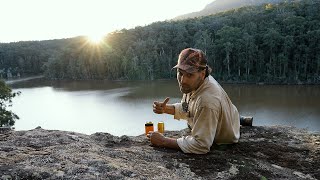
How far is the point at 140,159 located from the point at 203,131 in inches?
24.5

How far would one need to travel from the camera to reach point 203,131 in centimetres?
298

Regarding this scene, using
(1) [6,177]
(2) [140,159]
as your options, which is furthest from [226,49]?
(1) [6,177]

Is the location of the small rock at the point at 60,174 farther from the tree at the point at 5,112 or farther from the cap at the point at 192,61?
the tree at the point at 5,112

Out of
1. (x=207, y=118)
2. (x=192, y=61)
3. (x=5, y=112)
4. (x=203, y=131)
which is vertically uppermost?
(x=192, y=61)

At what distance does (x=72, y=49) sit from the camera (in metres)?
78.8

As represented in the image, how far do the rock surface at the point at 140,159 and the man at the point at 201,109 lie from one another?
0.34 feet

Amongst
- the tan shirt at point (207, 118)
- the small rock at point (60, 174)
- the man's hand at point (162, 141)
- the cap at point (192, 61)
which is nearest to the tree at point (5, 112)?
the man's hand at point (162, 141)

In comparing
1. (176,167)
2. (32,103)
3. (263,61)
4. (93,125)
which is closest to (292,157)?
(176,167)

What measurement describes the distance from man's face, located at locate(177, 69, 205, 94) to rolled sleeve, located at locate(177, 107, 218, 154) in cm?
28

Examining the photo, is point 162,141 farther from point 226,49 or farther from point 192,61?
point 226,49

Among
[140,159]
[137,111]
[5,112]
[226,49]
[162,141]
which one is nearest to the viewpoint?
[140,159]

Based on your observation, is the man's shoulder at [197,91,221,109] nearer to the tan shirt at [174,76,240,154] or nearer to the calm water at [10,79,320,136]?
the tan shirt at [174,76,240,154]

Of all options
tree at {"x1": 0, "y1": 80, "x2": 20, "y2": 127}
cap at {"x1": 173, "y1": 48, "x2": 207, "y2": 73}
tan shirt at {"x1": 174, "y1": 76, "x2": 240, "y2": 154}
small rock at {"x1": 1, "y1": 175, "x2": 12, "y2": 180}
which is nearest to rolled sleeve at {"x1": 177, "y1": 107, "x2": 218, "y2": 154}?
tan shirt at {"x1": 174, "y1": 76, "x2": 240, "y2": 154}

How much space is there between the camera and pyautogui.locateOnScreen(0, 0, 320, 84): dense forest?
47594 millimetres
